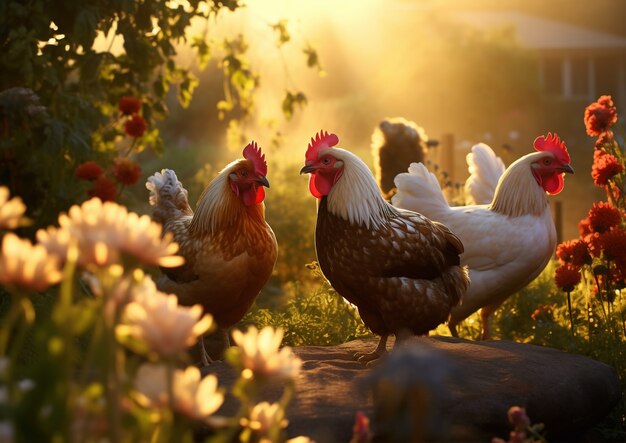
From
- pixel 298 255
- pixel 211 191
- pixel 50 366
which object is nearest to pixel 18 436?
pixel 50 366

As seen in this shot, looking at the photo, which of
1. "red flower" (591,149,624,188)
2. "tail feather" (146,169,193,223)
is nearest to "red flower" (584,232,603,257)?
"red flower" (591,149,624,188)

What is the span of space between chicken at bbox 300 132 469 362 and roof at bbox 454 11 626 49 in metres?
28.1

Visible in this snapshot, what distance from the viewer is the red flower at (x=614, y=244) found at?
16.8 ft

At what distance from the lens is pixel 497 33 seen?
95.9ft

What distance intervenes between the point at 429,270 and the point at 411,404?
337 centimetres

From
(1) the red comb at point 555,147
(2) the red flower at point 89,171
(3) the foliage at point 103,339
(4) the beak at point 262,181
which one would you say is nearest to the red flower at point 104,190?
(2) the red flower at point 89,171

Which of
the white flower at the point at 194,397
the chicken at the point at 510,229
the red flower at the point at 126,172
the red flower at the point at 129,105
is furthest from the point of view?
the red flower at the point at 129,105

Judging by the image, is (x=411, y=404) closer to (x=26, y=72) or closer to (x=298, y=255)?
(x=26, y=72)

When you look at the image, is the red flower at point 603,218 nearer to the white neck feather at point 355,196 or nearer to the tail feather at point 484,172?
the white neck feather at point 355,196

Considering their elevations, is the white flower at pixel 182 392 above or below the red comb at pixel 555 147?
below

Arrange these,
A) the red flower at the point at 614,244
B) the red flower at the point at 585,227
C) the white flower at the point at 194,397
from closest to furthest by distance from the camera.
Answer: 1. the white flower at the point at 194,397
2. the red flower at the point at 614,244
3. the red flower at the point at 585,227

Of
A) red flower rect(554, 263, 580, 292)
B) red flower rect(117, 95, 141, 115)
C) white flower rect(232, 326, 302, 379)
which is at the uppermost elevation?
red flower rect(117, 95, 141, 115)

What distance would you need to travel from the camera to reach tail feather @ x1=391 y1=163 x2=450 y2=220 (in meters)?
6.45

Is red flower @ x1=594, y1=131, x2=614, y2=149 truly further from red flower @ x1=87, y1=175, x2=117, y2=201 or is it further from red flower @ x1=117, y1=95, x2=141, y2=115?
red flower @ x1=117, y1=95, x2=141, y2=115
